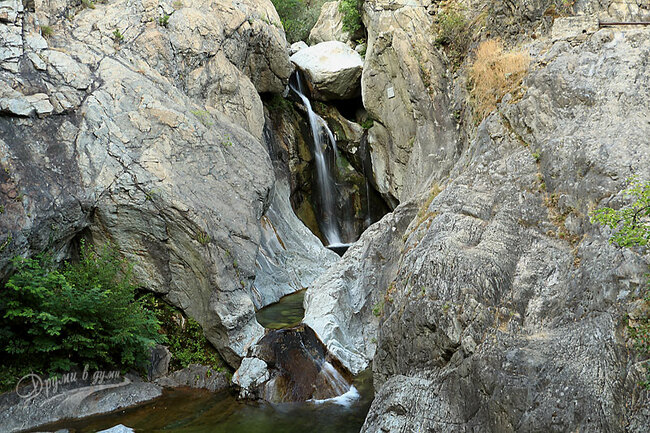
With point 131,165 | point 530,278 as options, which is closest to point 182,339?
point 131,165

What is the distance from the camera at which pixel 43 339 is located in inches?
333

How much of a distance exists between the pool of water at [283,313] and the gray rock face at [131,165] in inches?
36.8

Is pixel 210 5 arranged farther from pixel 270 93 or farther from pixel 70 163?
pixel 70 163

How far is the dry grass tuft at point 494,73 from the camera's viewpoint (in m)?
10.1

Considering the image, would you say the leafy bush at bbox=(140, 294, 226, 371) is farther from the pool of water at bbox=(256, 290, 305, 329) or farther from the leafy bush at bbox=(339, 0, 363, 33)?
the leafy bush at bbox=(339, 0, 363, 33)

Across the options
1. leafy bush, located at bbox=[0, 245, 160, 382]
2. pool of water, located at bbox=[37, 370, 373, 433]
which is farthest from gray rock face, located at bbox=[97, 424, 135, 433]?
leafy bush, located at bbox=[0, 245, 160, 382]

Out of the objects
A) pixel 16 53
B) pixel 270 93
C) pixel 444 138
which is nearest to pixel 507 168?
pixel 444 138

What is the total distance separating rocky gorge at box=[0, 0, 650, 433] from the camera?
5734mm

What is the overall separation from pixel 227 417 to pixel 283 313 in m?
4.35

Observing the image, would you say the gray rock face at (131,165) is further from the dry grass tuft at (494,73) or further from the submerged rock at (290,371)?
the dry grass tuft at (494,73)

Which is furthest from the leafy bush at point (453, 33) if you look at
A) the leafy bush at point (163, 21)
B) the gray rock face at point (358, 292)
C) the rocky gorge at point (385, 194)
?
the leafy bush at point (163, 21)

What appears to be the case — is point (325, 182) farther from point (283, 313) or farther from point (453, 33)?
point (283, 313)

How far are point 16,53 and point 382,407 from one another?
11058mm

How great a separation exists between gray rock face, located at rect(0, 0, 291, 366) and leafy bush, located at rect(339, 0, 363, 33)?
10147 millimetres
